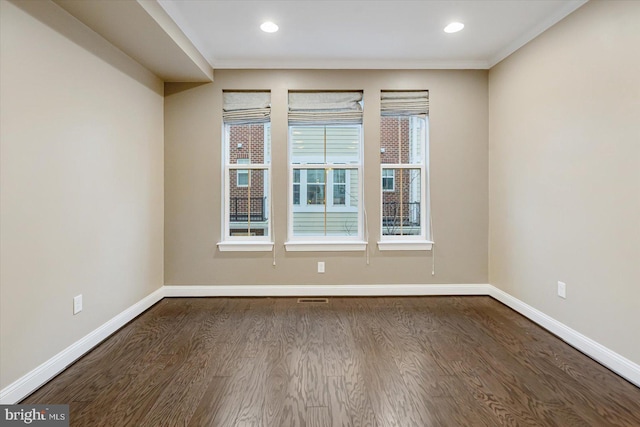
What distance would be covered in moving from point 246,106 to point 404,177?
200 centimetres

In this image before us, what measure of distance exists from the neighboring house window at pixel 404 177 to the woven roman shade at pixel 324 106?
0.36 meters

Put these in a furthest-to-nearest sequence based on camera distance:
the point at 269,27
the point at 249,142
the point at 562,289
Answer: the point at 249,142 < the point at 269,27 < the point at 562,289

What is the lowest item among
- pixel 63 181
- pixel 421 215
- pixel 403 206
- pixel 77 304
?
pixel 77 304

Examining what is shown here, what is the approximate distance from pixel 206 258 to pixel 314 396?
2.21 metres

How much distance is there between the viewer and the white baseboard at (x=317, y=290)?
3520 millimetres

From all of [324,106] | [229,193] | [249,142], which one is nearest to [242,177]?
[229,193]

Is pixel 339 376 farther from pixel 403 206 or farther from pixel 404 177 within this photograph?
pixel 404 177

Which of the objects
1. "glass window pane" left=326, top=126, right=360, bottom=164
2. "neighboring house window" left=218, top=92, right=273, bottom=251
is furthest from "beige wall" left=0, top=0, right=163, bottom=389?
"glass window pane" left=326, top=126, right=360, bottom=164

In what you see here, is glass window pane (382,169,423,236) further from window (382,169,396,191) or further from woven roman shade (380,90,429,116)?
woven roman shade (380,90,429,116)

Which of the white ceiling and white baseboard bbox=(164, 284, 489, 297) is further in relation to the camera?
white baseboard bbox=(164, 284, 489, 297)

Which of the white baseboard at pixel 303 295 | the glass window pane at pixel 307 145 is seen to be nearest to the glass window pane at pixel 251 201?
the glass window pane at pixel 307 145

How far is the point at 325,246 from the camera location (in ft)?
11.6

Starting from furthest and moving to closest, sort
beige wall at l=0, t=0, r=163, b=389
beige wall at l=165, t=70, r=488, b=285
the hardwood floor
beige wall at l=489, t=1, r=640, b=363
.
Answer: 1. beige wall at l=165, t=70, r=488, b=285
2. beige wall at l=489, t=1, r=640, b=363
3. beige wall at l=0, t=0, r=163, b=389
4. the hardwood floor

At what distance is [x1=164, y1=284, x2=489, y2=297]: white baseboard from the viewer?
3.52m
